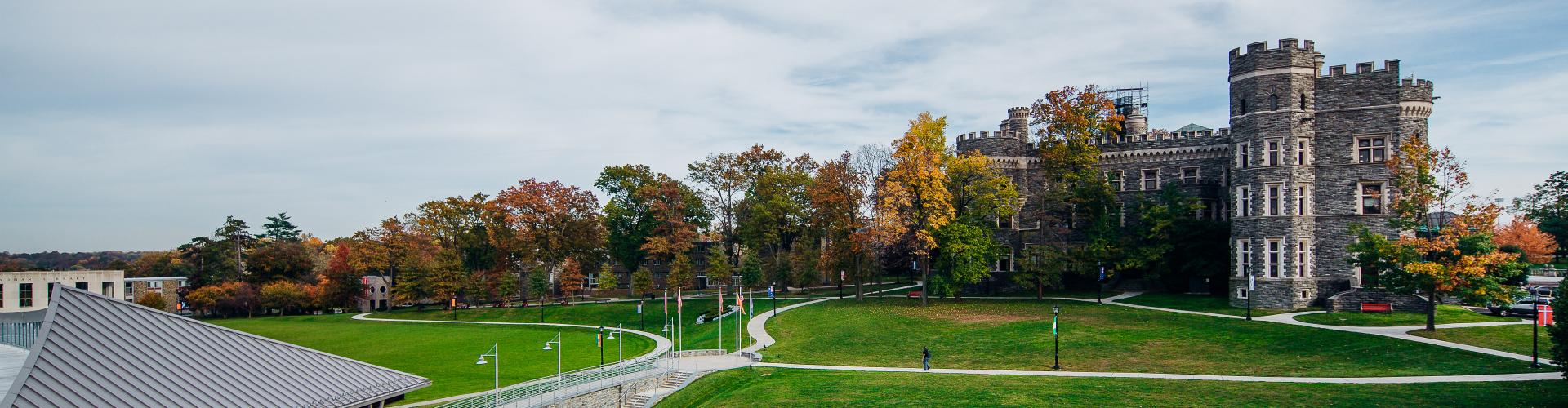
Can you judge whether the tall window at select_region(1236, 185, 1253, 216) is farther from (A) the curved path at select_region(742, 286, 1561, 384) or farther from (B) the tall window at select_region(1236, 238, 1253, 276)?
(A) the curved path at select_region(742, 286, 1561, 384)

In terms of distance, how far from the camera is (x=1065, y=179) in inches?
2144

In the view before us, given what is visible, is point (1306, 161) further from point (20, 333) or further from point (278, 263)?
point (278, 263)

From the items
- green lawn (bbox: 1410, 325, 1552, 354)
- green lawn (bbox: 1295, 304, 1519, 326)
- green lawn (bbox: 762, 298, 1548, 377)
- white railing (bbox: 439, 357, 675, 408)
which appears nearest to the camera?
white railing (bbox: 439, 357, 675, 408)

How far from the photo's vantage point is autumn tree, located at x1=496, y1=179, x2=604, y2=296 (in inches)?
3130

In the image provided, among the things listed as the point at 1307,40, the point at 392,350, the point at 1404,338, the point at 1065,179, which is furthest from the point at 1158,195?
the point at 392,350

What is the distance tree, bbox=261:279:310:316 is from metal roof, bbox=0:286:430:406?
231 feet

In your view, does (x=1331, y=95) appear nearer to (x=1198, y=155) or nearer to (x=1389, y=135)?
(x=1389, y=135)

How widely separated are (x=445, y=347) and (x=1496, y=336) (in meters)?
52.8

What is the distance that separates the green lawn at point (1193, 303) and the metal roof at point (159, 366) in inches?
1490

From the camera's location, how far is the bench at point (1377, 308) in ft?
134

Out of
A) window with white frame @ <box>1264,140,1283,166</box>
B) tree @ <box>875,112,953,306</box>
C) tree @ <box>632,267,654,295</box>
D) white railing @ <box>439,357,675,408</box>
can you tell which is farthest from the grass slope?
tree @ <box>632,267,654,295</box>

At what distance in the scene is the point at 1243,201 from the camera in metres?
45.9

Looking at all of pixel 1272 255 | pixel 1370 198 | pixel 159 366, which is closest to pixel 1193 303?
pixel 1272 255

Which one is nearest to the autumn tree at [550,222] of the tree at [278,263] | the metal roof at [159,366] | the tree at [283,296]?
the tree at [283,296]
